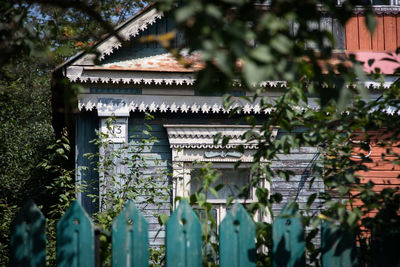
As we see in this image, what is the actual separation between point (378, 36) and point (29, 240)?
7.11 metres

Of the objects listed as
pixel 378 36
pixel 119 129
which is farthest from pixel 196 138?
pixel 378 36

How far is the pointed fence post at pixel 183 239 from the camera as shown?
2.38 m

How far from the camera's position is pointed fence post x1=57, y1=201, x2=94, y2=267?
7.57ft

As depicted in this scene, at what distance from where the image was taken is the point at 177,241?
2.38m

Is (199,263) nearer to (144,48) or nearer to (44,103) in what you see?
(144,48)

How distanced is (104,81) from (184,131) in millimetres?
1436

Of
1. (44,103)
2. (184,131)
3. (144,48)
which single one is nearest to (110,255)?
(184,131)

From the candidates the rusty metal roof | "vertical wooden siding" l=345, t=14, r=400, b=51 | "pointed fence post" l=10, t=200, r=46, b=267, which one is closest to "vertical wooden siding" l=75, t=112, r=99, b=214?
the rusty metal roof

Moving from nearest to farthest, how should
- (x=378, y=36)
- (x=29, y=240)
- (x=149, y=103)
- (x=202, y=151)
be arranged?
1. (x=29, y=240)
2. (x=149, y=103)
3. (x=202, y=151)
4. (x=378, y=36)

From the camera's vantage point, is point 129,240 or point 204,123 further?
point 204,123

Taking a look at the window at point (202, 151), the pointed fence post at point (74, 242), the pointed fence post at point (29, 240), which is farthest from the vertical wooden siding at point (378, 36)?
the pointed fence post at point (29, 240)

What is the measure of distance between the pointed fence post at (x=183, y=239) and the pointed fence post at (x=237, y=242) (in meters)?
0.13

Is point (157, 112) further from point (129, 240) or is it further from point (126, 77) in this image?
point (129, 240)

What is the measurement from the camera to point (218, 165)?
7.05m
